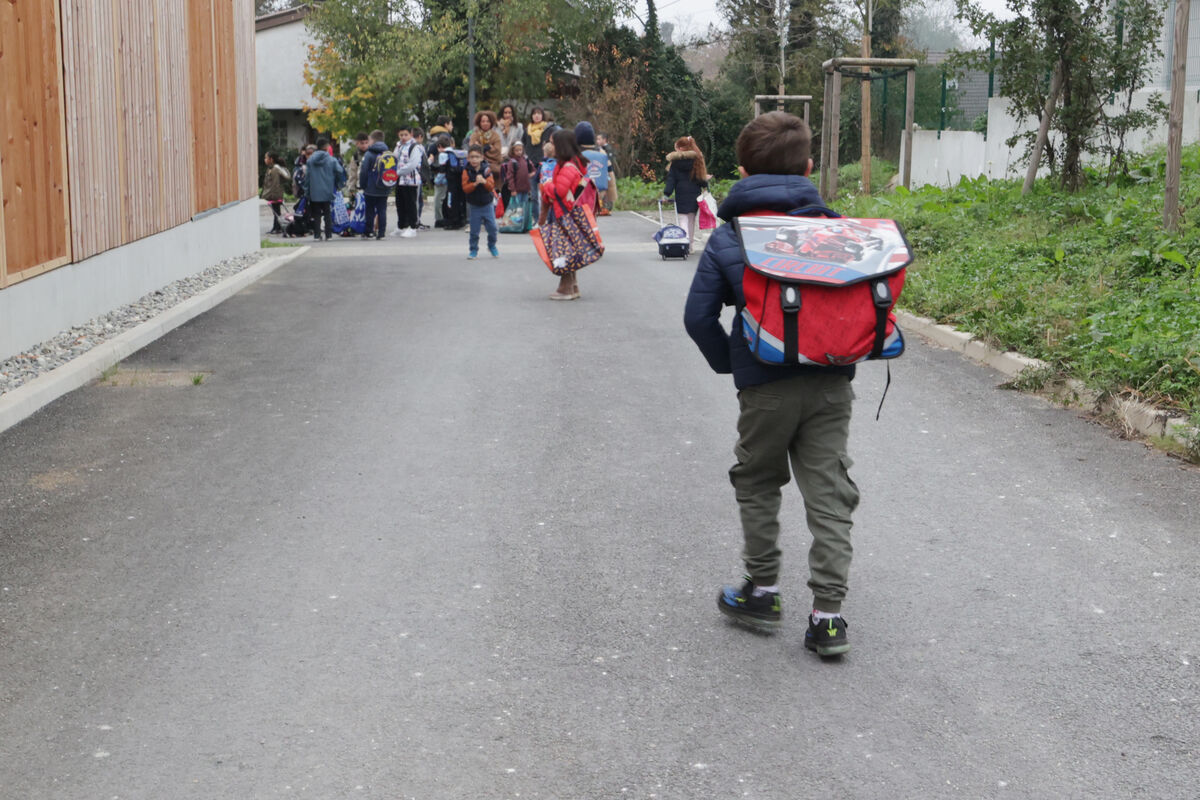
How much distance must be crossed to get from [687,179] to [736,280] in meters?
15.1

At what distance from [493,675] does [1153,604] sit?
2.42 meters

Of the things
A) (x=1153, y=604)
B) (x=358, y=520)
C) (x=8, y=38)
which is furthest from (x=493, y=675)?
(x=8, y=38)

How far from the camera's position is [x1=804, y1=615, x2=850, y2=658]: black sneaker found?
459 cm

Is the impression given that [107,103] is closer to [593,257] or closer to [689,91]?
[593,257]

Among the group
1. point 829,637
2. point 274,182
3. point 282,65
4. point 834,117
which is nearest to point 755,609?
point 829,637

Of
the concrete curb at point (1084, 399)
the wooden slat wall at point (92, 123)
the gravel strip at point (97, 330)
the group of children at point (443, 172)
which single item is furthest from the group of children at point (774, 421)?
the group of children at point (443, 172)

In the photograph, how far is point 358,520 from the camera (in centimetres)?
625

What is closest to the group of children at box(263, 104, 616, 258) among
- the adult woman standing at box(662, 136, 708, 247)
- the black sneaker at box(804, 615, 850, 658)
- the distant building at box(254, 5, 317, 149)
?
the adult woman standing at box(662, 136, 708, 247)

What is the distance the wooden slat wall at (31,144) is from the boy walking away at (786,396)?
6.65 meters

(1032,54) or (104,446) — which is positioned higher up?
(1032,54)

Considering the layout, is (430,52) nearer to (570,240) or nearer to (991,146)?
(991,146)

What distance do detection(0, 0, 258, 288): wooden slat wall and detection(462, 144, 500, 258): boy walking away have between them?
3.08 meters

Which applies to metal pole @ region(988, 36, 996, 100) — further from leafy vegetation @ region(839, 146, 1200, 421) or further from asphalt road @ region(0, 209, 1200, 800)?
asphalt road @ region(0, 209, 1200, 800)

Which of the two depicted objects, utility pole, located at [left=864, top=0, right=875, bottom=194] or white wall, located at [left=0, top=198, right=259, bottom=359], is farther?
utility pole, located at [left=864, top=0, right=875, bottom=194]
